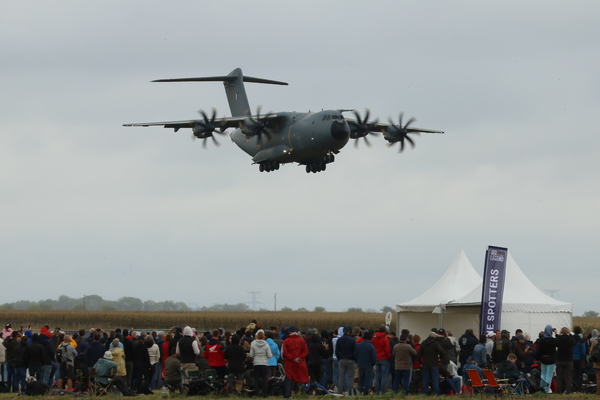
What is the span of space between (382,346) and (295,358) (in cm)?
238

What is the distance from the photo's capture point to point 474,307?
84.7 feet

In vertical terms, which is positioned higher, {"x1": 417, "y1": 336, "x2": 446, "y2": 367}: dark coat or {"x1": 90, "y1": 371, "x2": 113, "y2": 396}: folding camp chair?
{"x1": 417, "y1": 336, "x2": 446, "y2": 367}: dark coat

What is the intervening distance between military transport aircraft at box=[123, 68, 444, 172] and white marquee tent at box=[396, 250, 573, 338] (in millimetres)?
9129

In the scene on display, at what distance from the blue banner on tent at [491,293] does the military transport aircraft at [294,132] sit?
12325 mm

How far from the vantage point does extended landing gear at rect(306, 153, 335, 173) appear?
129ft

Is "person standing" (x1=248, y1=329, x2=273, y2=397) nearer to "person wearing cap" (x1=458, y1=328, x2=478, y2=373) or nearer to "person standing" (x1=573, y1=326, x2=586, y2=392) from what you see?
"person wearing cap" (x1=458, y1=328, x2=478, y2=373)

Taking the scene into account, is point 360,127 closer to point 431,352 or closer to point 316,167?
point 316,167

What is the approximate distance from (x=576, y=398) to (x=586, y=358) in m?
3.65

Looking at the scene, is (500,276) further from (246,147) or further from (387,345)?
(246,147)

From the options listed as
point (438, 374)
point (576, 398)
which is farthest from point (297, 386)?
point (576, 398)

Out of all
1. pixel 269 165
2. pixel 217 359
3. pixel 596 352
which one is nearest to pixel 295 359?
pixel 217 359

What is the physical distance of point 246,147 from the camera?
41562mm

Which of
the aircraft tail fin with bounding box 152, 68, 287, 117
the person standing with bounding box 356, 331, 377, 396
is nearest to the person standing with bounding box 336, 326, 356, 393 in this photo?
the person standing with bounding box 356, 331, 377, 396

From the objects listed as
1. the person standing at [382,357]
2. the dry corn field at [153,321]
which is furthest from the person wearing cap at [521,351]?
the dry corn field at [153,321]
